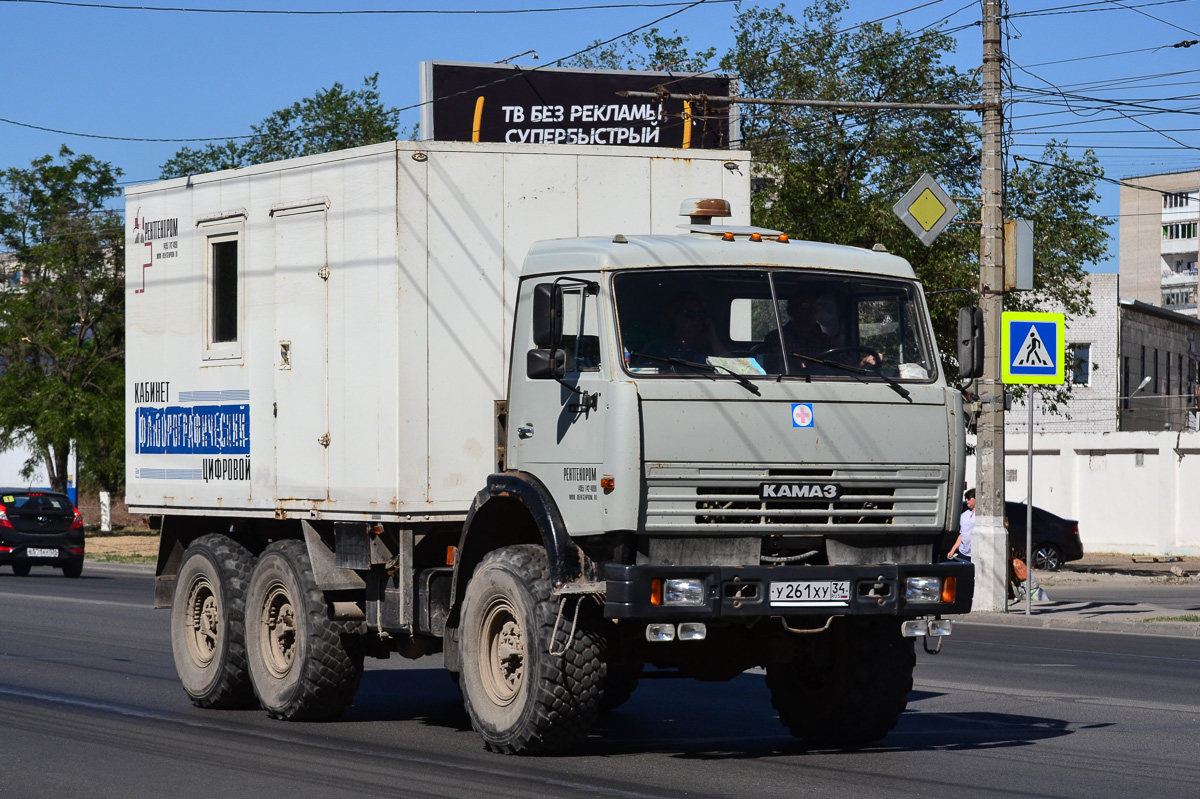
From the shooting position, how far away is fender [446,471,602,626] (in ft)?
28.7

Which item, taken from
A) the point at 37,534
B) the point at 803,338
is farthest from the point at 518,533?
the point at 37,534

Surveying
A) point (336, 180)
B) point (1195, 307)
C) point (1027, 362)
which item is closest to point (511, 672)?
point (336, 180)

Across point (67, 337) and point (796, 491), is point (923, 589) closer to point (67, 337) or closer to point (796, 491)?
point (796, 491)

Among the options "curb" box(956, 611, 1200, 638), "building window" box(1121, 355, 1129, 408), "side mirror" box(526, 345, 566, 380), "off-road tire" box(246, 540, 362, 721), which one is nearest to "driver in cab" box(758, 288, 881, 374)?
"side mirror" box(526, 345, 566, 380)

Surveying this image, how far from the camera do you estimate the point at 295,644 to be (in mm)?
10781

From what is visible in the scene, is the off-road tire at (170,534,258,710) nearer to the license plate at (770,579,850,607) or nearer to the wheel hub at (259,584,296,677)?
the wheel hub at (259,584,296,677)

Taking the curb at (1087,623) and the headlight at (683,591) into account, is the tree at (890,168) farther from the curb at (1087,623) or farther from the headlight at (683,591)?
the headlight at (683,591)

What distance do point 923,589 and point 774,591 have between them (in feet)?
2.99

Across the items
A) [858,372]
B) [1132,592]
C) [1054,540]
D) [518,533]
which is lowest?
[1132,592]

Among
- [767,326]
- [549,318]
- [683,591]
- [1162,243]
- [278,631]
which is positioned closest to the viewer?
[683,591]

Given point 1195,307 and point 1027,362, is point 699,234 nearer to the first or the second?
point 1027,362

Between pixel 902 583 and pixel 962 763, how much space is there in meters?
1.06

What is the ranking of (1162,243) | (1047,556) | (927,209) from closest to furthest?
1. (927,209)
2. (1047,556)
3. (1162,243)

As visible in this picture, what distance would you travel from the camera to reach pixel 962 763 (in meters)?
9.04
